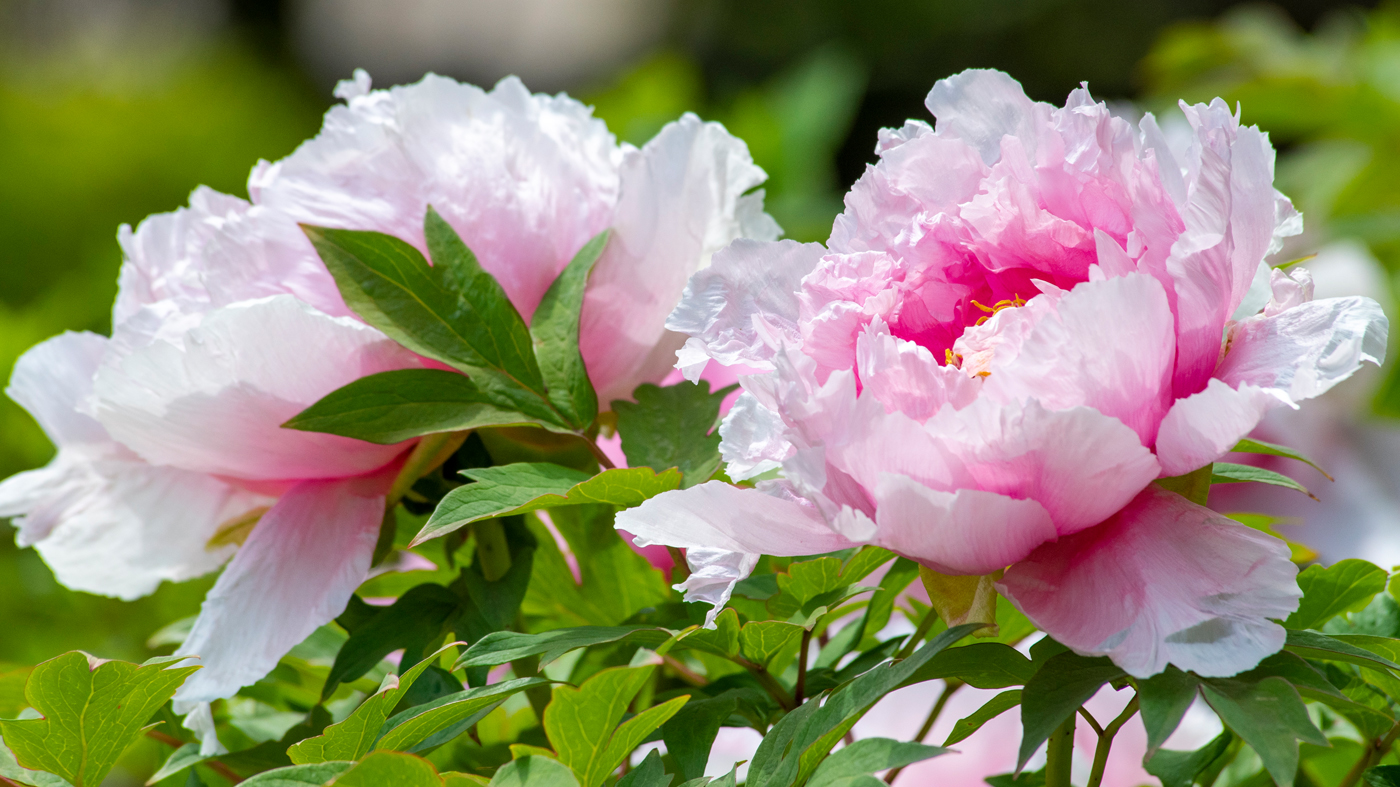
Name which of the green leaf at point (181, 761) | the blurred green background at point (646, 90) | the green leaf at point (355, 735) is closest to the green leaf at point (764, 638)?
the green leaf at point (355, 735)

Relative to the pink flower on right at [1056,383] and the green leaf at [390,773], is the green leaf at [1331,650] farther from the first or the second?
the green leaf at [390,773]

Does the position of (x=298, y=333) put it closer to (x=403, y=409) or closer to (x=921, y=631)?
(x=403, y=409)

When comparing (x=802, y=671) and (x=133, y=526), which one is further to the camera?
(x=133, y=526)

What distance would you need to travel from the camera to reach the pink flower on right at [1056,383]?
345 mm

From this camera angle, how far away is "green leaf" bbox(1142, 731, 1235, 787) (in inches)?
17.6

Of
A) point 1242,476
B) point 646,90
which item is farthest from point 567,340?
point 646,90

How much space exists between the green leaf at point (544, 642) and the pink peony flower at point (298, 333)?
104mm

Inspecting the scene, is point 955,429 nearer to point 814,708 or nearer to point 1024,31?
point 814,708

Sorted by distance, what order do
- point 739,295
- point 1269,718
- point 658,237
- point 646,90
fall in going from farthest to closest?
point 646,90, point 658,237, point 739,295, point 1269,718

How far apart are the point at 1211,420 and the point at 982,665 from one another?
0.33 feet

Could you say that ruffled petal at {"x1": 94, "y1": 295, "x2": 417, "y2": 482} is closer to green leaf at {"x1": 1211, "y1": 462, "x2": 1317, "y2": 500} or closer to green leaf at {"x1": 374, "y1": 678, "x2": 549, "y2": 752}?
green leaf at {"x1": 374, "y1": 678, "x2": 549, "y2": 752}

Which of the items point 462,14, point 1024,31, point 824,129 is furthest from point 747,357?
point 462,14

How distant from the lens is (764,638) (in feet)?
1.41

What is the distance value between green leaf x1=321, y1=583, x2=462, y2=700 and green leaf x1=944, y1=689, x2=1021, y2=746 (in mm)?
215
